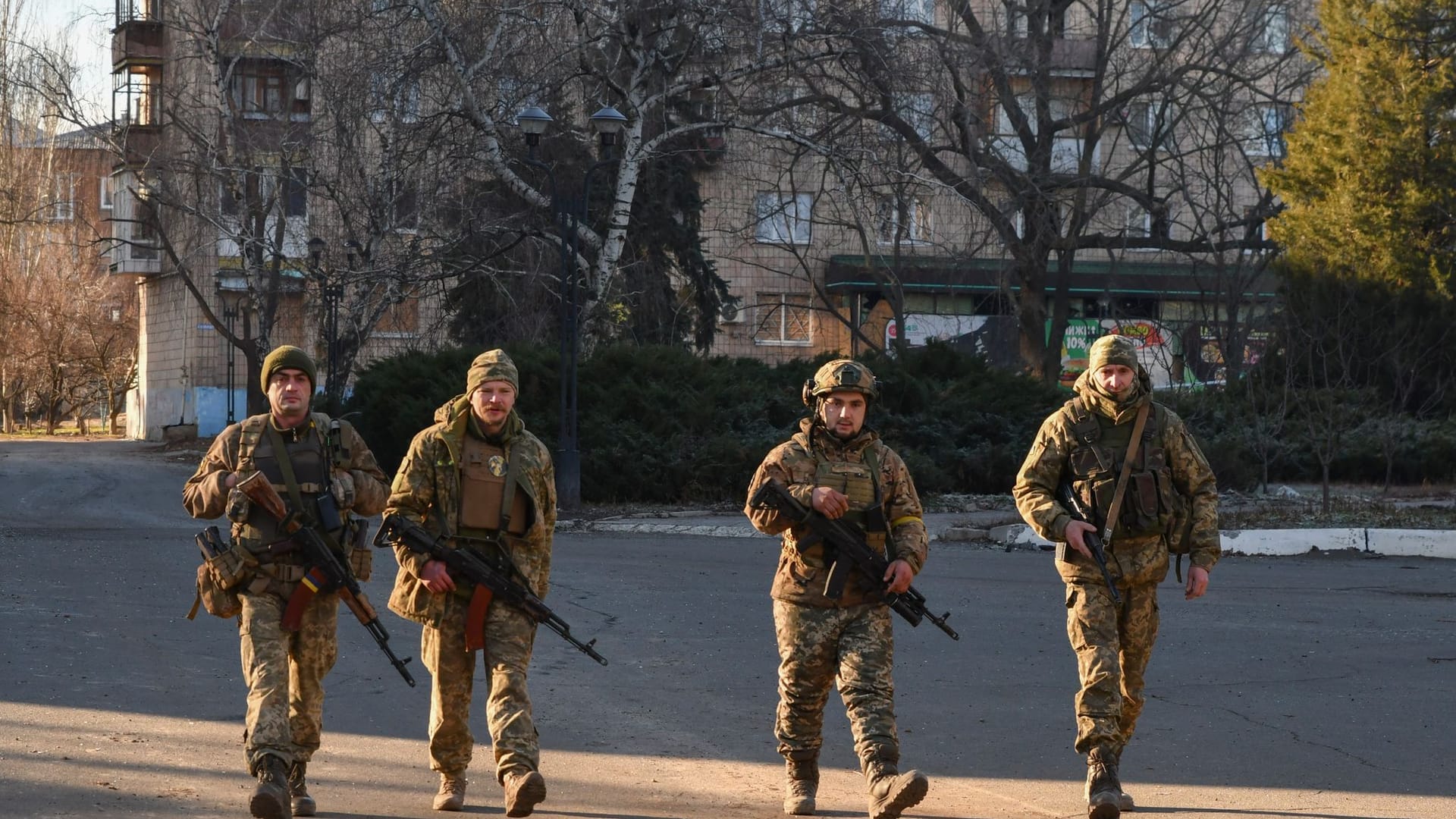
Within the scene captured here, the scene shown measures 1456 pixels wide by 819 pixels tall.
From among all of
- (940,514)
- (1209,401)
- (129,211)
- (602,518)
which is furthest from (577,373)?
(129,211)

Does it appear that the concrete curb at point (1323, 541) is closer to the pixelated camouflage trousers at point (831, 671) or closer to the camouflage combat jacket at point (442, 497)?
the pixelated camouflage trousers at point (831, 671)

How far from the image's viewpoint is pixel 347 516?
6352mm

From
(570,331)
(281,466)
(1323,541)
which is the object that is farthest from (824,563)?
(570,331)

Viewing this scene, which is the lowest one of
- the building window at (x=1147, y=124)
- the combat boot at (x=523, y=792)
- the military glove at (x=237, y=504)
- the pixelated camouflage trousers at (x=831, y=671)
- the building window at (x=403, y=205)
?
the combat boot at (x=523, y=792)

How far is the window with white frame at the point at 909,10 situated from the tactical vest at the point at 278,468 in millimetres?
21821

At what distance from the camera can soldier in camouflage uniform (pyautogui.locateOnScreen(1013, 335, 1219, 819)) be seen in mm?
6504

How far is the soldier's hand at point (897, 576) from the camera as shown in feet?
20.3

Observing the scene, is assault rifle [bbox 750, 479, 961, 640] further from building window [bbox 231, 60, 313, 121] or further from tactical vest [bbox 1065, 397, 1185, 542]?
building window [bbox 231, 60, 313, 121]

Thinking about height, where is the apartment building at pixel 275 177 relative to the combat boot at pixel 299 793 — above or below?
above

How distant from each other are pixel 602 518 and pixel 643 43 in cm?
831

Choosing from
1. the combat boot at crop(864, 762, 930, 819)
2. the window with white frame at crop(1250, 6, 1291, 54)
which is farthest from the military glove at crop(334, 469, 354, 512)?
the window with white frame at crop(1250, 6, 1291, 54)

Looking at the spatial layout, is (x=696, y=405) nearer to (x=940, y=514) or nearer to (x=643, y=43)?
(x=940, y=514)

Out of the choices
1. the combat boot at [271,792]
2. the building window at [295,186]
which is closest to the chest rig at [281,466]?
the combat boot at [271,792]

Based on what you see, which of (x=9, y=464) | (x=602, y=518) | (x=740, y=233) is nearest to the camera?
(x=602, y=518)
